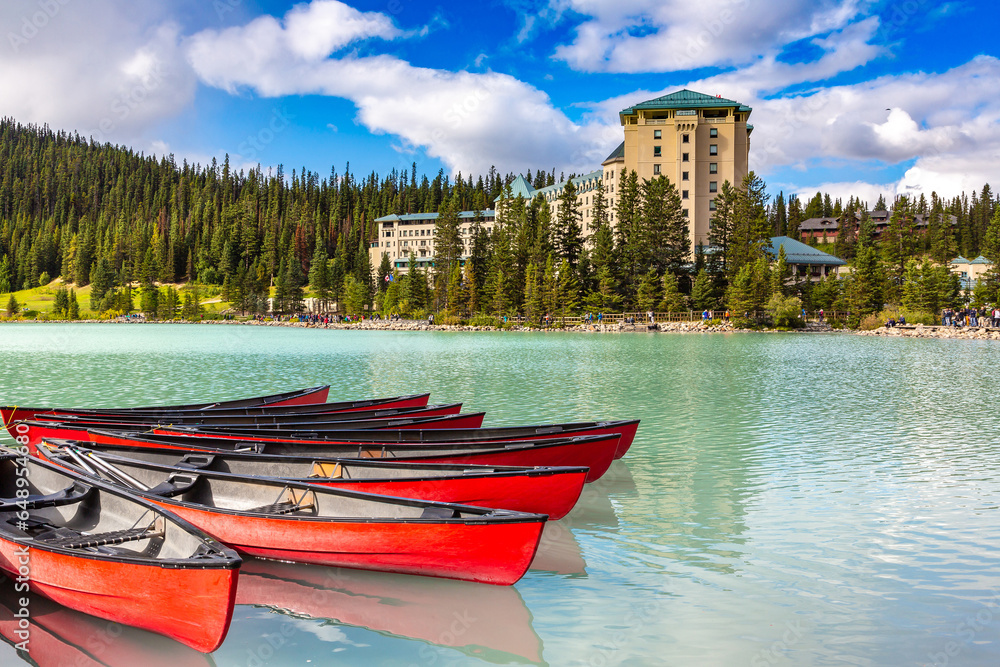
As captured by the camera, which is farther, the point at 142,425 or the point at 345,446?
the point at 142,425

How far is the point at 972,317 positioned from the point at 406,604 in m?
84.1

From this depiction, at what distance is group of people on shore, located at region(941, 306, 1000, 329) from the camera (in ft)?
223

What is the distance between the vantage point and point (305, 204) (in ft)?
587

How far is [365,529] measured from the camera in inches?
280

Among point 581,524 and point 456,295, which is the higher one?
point 456,295

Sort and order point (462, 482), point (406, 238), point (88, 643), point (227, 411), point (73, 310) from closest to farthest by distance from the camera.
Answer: point (88, 643) < point (462, 482) < point (227, 411) < point (73, 310) < point (406, 238)

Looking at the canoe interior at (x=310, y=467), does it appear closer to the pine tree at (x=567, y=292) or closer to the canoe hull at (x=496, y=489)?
the canoe hull at (x=496, y=489)

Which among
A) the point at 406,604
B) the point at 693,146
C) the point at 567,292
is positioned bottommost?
the point at 406,604

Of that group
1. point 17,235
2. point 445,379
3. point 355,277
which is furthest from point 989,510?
point 17,235

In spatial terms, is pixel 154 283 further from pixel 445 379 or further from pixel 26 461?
pixel 26 461

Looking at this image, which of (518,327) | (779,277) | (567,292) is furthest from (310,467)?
(518,327)

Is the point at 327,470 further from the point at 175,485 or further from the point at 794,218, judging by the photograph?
the point at 794,218

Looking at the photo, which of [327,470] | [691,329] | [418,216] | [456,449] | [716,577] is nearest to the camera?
[716,577]

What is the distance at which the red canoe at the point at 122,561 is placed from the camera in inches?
220
